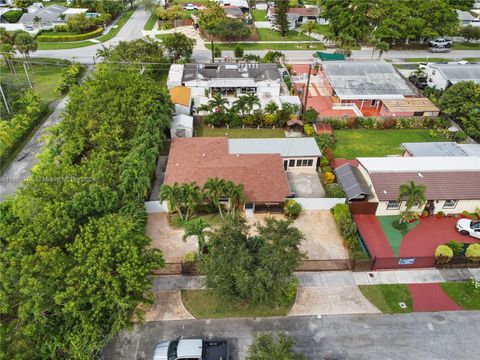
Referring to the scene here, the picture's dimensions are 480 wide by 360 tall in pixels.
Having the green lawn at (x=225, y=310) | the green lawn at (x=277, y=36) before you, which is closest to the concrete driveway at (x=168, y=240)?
the green lawn at (x=225, y=310)

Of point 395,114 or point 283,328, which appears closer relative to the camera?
point 283,328

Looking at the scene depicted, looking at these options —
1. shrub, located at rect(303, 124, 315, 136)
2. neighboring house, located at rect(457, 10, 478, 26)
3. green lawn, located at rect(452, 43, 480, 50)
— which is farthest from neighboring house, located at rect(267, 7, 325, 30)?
shrub, located at rect(303, 124, 315, 136)

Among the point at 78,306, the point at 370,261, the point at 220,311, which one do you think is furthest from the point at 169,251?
the point at 370,261

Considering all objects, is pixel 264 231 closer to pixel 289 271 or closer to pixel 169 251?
pixel 289 271

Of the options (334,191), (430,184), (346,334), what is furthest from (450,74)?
(346,334)

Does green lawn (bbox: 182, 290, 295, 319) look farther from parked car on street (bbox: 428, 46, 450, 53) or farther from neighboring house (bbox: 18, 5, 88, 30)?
neighboring house (bbox: 18, 5, 88, 30)
